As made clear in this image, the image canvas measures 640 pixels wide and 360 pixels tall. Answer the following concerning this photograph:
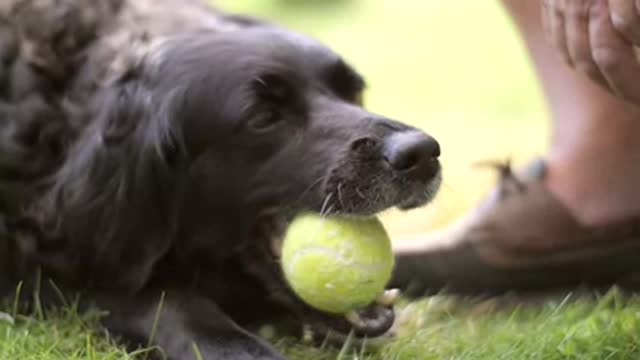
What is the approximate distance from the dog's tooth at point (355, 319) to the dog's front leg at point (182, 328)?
7.7 inches

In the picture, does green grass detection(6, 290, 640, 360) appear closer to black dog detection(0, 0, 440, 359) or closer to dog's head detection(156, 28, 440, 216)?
black dog detection(0, 0, 440, 359)

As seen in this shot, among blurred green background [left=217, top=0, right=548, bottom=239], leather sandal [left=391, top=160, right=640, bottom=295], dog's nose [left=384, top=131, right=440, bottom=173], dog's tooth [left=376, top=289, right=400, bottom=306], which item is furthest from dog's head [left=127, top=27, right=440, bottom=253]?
leather sandal [left=391, top=160, right=640, bottom=295]

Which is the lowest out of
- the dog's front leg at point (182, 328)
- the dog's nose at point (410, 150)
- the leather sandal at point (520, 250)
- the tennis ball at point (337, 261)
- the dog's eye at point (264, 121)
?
the leather sandal at point (520, 250)

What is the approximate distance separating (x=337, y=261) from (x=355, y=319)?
200mm

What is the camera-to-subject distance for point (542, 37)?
3133mm

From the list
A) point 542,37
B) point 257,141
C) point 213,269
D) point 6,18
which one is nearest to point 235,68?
point 257,141

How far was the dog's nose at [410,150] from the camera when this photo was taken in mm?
2357

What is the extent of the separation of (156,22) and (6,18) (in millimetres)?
323

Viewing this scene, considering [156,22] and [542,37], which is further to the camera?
[542,37]

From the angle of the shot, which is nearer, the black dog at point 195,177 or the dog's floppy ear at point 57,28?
the black dog at point 195,177

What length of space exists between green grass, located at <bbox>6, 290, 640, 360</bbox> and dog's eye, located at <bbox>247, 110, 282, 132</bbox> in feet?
1.28

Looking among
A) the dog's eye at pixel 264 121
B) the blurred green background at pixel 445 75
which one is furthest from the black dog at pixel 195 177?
the blurred green background at pixel 445 75

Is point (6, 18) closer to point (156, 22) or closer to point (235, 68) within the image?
point (156, 22)

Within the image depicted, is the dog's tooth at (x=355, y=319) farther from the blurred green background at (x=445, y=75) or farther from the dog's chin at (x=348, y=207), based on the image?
the blurred green background at (x=445, y=75)
